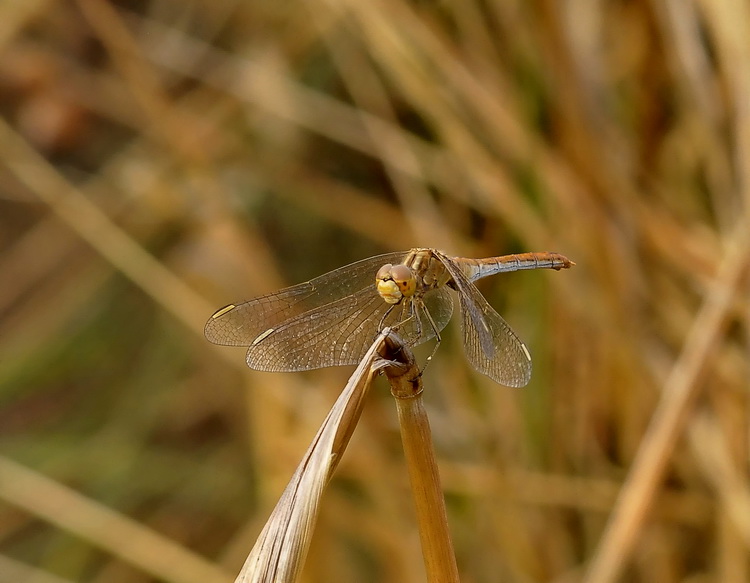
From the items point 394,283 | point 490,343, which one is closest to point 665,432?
point 490,343

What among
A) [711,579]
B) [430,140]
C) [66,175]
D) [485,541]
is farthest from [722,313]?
[66,175]

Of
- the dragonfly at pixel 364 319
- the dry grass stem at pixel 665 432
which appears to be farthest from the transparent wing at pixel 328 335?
the dry grass stem at pixel 665 432

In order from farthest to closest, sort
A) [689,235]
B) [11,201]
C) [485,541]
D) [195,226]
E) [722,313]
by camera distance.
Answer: [11,201] → [195,226] → [485,541] → [689,235] → [722,313]

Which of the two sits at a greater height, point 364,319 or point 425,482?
point 364,319

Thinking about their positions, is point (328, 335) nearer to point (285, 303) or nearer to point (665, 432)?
point (285, 303)

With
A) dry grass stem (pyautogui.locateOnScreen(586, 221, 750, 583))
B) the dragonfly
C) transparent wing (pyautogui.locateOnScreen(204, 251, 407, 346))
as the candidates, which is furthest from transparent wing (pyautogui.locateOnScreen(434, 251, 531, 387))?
dry grass stem (pyautogui.locateOnScreen(586, 221, 750, 583))

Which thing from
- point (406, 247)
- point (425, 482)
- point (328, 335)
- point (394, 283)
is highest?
point (406, 247)

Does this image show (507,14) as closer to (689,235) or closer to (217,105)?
(689,235)
